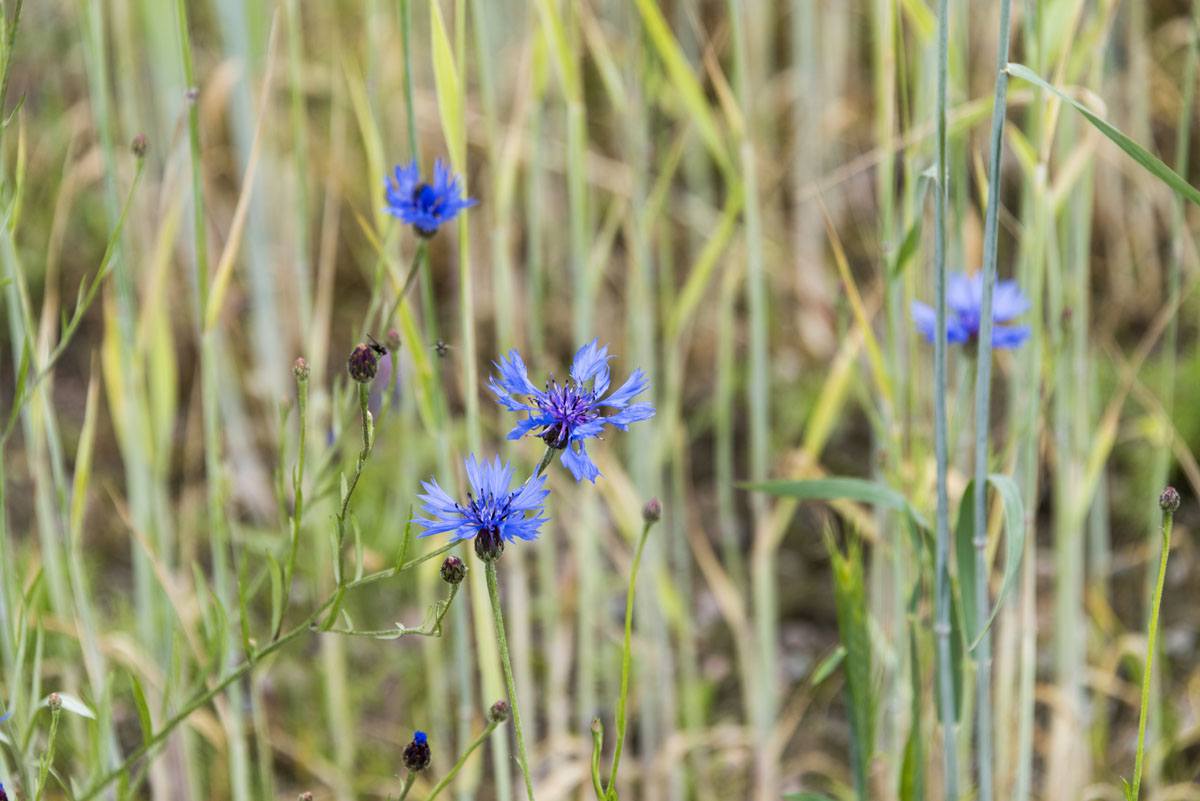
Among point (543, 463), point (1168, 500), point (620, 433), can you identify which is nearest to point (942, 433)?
point (1168, 500)

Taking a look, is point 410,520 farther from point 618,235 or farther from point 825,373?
point 618,235

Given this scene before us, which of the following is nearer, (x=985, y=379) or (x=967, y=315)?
(x=985, y=379)

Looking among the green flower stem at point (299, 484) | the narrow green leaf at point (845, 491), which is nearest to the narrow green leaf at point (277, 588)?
the green flower stem at point (299, 484)

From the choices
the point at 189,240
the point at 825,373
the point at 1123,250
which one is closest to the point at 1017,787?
the point at 825,373

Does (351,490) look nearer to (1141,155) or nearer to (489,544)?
(489,544)

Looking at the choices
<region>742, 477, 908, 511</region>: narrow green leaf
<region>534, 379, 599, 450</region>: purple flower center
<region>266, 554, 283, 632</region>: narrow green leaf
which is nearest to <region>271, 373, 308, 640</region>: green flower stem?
<region>266, 554, 283, 632</region>: narrow green leaf

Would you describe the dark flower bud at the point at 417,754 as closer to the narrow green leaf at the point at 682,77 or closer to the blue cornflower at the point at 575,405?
the blue cornflower at the point at 575,405
